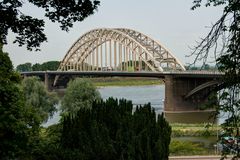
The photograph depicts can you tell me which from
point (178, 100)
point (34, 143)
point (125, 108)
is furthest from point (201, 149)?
point (178, 100)

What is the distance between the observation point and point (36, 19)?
7875mm

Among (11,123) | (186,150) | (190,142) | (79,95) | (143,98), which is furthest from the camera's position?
(143,98)

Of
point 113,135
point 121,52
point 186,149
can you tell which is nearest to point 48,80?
point 121,52

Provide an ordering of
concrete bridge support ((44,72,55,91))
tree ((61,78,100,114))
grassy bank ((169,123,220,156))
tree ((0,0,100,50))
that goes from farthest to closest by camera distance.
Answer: concrete bridge support ((44,72,55,91)) < tree ((61,78,100,114)) < grassy bank ((169,123,220,156)) < tree ((0,0,100,50))

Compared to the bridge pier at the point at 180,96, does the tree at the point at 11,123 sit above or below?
above

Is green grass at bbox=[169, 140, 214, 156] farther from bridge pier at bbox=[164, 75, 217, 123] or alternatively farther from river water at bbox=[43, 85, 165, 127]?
bridge pier at bbox=[164, 75, 217, 123]

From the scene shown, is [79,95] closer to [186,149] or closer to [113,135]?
[186,149]

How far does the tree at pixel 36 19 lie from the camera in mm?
7680

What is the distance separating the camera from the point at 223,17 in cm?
538

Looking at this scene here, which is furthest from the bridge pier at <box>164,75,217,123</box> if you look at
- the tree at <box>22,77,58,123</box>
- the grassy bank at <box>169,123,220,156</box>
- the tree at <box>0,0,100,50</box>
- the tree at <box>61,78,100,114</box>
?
the tree at <box>0,0,100,50</box>

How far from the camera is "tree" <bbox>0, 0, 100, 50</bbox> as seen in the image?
7680 mm

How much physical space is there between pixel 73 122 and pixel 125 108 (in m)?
3.12

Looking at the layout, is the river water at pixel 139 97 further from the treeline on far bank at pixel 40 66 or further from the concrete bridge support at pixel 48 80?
the treeline on far bank at pixel 40 66

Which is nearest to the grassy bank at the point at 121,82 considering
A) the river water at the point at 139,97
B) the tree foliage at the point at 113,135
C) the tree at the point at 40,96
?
the river water at the point at 139,97
